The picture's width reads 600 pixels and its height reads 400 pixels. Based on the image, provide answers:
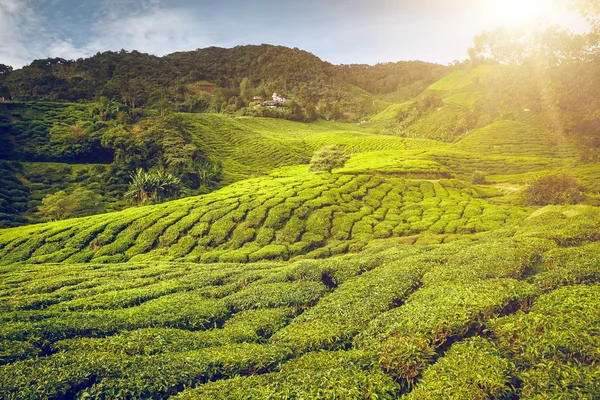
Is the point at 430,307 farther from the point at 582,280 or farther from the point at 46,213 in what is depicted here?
the point at 46,213

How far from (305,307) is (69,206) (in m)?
39.8

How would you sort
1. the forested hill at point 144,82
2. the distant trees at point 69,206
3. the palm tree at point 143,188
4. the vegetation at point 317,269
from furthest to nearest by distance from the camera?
the forested hill at point 144,82
the palm tree at point 143,188
the distant trees at point 69,206
the vegetation at point 317,269

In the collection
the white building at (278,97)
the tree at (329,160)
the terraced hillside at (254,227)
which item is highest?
the white building at (278,97)

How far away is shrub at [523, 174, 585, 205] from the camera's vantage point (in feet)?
94.2

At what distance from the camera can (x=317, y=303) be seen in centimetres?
1458

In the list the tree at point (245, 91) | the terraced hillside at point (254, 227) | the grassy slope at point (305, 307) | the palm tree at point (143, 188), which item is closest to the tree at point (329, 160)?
the terraced hillside at point (254, 227)

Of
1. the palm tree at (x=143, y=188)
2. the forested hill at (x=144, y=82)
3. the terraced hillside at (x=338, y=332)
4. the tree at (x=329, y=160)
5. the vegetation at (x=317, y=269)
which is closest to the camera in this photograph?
the terraced hillside at (x=338, y=332)

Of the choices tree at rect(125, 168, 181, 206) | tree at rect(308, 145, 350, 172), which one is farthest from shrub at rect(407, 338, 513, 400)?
tree at rect(125, 168, 181, 206)

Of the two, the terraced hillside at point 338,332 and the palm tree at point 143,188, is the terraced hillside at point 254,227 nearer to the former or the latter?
the palm tree at point 143,188

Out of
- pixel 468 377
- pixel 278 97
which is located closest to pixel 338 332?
pixel 468 377

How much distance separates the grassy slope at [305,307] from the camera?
28.0 ft

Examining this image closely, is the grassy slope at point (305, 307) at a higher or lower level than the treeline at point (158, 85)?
lower

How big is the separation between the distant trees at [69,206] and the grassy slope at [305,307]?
848 centimetres

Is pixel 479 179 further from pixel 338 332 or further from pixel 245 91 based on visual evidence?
pixel 245 91
